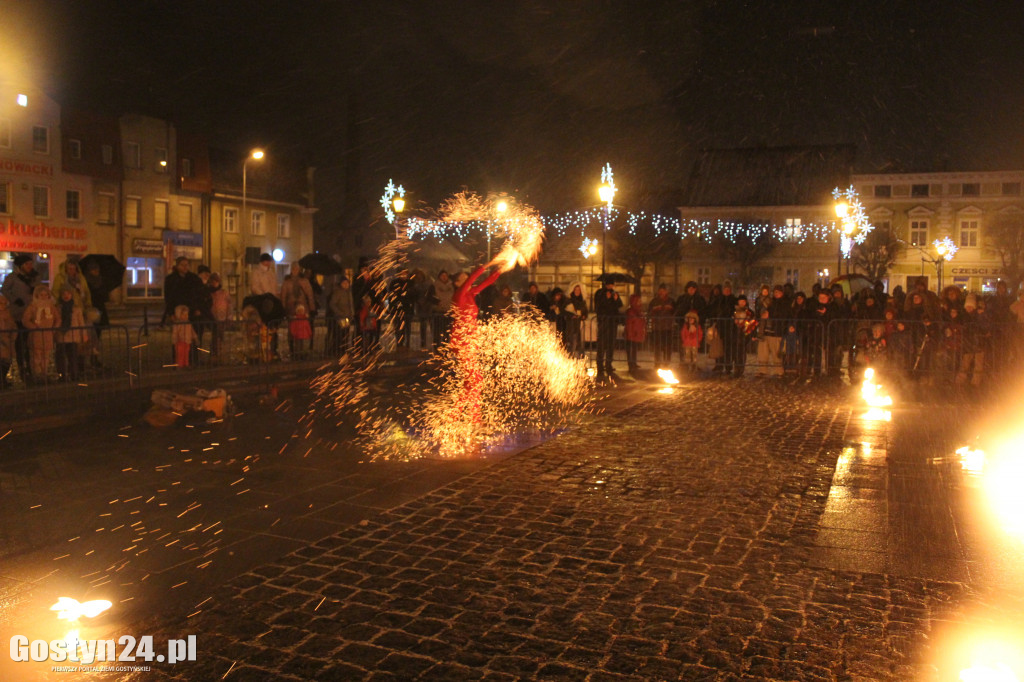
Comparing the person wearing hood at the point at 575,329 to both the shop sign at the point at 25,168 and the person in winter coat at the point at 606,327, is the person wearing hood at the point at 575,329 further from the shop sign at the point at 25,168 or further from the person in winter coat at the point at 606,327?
the shop sign at the point at 25,168

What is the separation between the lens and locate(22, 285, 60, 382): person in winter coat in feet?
36.7

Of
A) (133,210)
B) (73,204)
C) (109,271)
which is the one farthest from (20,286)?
(133,210)

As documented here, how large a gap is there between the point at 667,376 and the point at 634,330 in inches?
62.6

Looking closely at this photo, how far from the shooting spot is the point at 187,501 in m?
7.24

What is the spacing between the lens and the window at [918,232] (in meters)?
62.2

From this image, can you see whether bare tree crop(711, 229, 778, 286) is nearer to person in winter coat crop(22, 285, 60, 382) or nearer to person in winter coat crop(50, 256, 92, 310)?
person in winter coat crop(50, 256, 92, 310)

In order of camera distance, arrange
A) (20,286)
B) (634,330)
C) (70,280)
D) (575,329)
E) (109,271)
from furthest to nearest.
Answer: (575,329), (634,330), (109,271), (70,280), (20,286)

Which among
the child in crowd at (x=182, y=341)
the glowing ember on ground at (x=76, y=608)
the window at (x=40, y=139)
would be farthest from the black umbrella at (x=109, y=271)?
the window at (x=40, y=139)

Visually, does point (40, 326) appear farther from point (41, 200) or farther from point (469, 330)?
point (41, 200)

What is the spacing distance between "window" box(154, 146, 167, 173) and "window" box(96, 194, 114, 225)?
148 inches

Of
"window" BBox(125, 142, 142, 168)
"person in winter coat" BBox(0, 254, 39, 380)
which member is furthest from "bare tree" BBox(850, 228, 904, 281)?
"person in winter coat" BBox(0, 254, 39, 380)

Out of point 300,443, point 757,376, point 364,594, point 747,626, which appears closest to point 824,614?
point 747,626

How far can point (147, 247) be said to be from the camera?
47.6 m

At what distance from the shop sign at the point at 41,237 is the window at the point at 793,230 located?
42978mm
